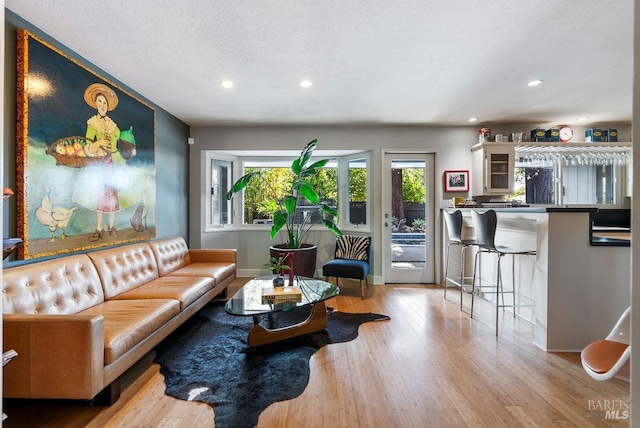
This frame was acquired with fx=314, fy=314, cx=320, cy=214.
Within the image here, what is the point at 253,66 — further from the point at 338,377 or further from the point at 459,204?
the point at 459,204

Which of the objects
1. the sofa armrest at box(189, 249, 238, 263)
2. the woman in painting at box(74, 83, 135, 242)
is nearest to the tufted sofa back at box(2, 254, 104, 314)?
the woman in painting at box(74, 83, 135, 242)

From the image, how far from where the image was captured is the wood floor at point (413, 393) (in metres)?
1.80

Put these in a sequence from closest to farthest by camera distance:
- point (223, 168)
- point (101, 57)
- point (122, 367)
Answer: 1. point (122, 367)
2. point (101, 57)
3. point (223, 168)

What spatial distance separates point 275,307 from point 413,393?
1.16 metres

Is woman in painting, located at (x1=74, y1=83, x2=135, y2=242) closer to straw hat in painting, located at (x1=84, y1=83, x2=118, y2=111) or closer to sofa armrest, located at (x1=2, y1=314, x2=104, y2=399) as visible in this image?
straw hat in painting, located at (x1=84, y1=83, x2=118, y2=111)

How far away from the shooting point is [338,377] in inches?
87.9

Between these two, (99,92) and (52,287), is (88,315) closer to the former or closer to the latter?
(52,287)

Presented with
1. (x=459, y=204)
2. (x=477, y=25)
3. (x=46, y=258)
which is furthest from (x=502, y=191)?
(x=46, y=258)

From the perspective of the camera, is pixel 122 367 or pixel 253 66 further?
pixel 253 66

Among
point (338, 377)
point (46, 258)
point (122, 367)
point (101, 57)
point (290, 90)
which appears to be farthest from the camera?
point (290, 90)

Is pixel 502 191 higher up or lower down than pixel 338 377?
higher up

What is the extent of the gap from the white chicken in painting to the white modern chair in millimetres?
3412

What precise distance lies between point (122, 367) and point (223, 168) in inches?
146

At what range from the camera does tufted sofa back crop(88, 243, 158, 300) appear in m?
2.71
